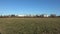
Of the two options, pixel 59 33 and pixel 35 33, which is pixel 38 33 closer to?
pixel 35 33

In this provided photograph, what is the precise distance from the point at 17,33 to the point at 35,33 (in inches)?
85.9

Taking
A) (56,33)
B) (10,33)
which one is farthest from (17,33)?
(56,33)

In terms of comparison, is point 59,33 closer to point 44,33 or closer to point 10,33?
point 44,33

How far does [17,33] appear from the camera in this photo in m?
16.1

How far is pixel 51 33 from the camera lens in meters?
16.9

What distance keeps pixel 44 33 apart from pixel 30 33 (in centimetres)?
187

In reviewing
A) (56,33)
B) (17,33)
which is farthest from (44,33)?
(17,33)

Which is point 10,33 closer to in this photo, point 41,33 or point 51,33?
point 41,33

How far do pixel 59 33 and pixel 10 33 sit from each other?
6.14 m

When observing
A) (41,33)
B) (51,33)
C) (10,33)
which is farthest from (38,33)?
(10,33)

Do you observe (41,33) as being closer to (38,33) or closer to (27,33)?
(38,33)

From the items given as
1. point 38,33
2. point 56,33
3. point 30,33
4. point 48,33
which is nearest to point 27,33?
point 30,33

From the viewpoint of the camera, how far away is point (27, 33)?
16.2 metres

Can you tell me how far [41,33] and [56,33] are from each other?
1.94 meters
